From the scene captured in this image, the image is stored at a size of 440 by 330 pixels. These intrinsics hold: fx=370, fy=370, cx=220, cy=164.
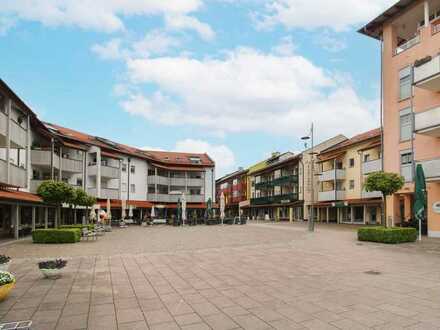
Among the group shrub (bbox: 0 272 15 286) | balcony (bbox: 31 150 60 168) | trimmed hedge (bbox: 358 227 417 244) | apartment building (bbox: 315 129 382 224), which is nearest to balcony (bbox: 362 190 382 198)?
apartment building (bbox: 315 129 382 224)

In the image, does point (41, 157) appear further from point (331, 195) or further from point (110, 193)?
point (331, 195)

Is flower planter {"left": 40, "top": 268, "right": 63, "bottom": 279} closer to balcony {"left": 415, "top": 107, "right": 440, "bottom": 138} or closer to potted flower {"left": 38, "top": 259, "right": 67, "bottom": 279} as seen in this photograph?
potted flower {"left": 38, "top": 259, "right": 67, "bottom": 279}

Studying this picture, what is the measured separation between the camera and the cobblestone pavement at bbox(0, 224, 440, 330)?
6285 millimetres

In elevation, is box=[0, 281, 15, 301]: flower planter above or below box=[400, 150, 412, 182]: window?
below

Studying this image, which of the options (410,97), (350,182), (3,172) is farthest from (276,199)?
(3,172)

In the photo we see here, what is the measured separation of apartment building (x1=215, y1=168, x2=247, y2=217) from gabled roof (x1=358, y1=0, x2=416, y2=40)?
52674mm

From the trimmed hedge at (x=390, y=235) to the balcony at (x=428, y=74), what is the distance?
936cm

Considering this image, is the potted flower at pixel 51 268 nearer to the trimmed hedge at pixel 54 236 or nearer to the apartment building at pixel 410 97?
the trimmed hedge at pixel 54 236

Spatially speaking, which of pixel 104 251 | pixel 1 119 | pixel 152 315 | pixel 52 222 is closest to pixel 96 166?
pixel 52 222

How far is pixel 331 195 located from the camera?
45.6 m

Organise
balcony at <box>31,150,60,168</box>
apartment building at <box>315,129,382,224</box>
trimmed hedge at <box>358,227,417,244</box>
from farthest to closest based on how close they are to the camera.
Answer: apartment building at <box>315,129,382,224</box>, balcony at <box>31,150,60,168</box>, trimmed hedge at <box>358,227,417,244</box>

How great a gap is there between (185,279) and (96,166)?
3588 cm

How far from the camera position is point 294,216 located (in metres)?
59.0

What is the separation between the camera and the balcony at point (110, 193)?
44219 millimetres
